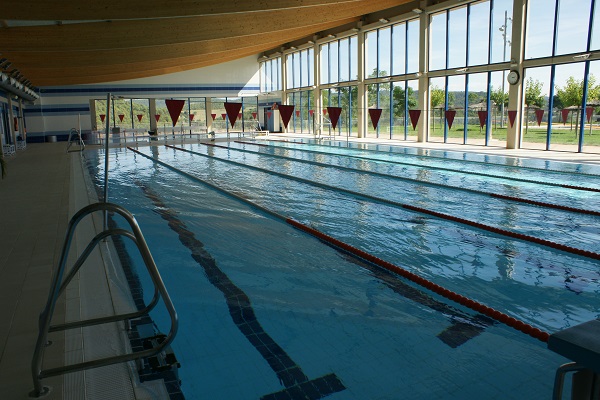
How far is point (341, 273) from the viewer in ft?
12.5

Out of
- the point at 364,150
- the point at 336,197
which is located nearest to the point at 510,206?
the point at 336,197

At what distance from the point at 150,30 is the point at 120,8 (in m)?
2.54

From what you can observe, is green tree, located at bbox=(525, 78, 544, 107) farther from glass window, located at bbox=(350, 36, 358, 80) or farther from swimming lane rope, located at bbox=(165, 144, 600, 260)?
swimming lane rope, located at bbox=(165, 144, 600, 260)

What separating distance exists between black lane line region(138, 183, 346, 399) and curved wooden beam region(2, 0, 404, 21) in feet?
13.6

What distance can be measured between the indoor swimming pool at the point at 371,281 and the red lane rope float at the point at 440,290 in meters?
0.06

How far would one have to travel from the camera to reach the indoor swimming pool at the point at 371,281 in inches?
94.0

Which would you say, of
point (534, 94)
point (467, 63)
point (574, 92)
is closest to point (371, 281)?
point (467, 63)

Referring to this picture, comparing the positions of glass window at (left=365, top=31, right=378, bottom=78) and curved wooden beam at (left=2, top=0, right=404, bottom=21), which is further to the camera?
glass window at (left=365, top=31, right=378, bottom=78)

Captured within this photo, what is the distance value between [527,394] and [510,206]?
14.4 feet

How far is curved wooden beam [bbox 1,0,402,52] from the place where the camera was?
8289 millimetres

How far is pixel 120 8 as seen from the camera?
281 inches

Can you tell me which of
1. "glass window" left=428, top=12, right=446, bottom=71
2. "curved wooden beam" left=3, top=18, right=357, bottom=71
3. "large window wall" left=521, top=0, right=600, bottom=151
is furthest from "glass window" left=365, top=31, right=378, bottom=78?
"large window wall" left=521, top=0, right=600, bottom=151

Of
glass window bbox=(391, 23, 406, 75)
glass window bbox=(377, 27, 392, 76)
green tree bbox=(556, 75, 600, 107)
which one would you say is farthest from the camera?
green tree bbox=(556, 75, 600, 107)

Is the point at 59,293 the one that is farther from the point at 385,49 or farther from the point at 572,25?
the point at 385,49
